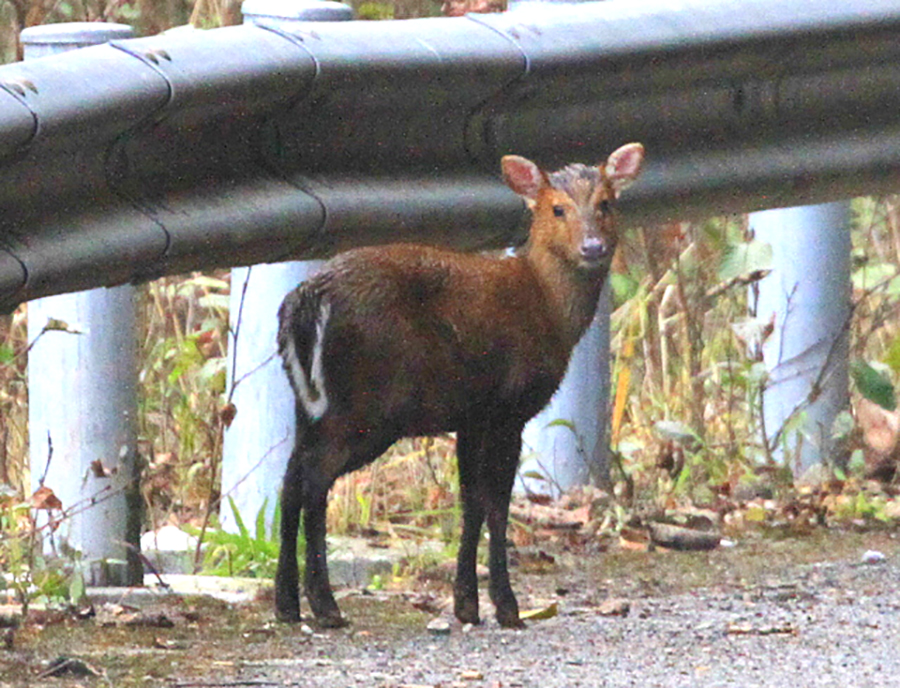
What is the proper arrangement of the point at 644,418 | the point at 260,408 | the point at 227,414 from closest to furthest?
the point at 227,414
the point at 260,408
the point at 644,418

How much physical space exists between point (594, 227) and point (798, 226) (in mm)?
1633

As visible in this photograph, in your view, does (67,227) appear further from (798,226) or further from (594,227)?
(798,226)

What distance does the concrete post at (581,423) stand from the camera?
6.54 metres

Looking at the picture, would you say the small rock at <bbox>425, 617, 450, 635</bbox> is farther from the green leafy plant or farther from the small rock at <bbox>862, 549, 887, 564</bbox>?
the small rock at <bbox>862, 549, 887, 564</bbox>

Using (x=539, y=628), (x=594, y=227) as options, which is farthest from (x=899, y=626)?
(x=594, y=227)

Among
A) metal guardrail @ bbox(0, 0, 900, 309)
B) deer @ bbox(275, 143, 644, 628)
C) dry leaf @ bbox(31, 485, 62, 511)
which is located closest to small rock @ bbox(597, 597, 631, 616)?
deer @ bbox(275, 143, 644, 628)

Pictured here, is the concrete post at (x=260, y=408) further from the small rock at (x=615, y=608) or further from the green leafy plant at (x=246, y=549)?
the small rock at (x=615, y=608)

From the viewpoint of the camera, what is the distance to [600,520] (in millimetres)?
6410

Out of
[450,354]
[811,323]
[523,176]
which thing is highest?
[523,176]

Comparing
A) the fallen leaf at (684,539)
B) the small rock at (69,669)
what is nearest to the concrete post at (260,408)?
the fallen leaf at (684,539)

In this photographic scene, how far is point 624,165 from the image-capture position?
5449mm

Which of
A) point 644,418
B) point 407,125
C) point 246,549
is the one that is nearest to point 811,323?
point 644,418

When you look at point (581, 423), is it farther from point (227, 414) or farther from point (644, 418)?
point (227, 414)

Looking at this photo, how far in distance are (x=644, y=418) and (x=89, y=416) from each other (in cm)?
301
